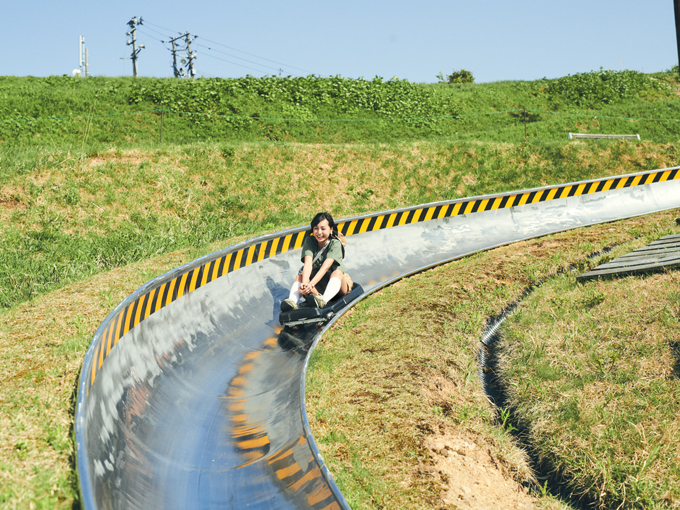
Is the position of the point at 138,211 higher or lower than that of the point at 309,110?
lower

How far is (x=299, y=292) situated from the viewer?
692 centimetres

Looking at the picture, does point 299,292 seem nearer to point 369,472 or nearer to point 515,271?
point 369,472

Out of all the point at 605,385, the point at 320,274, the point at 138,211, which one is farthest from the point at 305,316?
the point at 138,211

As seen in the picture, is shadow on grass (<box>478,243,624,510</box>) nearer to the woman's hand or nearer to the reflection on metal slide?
the reflection on metal slide

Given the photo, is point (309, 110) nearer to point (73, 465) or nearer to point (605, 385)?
point (605, 385)

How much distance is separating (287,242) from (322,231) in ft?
6.77

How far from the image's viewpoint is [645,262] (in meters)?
7.42

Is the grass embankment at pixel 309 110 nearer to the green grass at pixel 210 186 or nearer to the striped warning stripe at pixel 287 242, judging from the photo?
the green grass at pixel 210 186

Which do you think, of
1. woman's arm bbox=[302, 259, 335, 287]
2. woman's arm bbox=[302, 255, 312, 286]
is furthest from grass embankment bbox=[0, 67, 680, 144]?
woman's arm bbox=[302, 259, 335, 287]

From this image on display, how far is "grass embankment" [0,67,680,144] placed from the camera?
69.6ft

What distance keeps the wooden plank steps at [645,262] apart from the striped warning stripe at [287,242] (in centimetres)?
410

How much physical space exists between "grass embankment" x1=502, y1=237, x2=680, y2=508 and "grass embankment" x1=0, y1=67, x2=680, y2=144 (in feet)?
48.2

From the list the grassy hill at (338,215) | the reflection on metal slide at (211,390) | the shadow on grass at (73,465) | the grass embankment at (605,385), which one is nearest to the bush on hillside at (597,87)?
the grassy hill at (338,215)

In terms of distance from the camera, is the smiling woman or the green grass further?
the green grass
